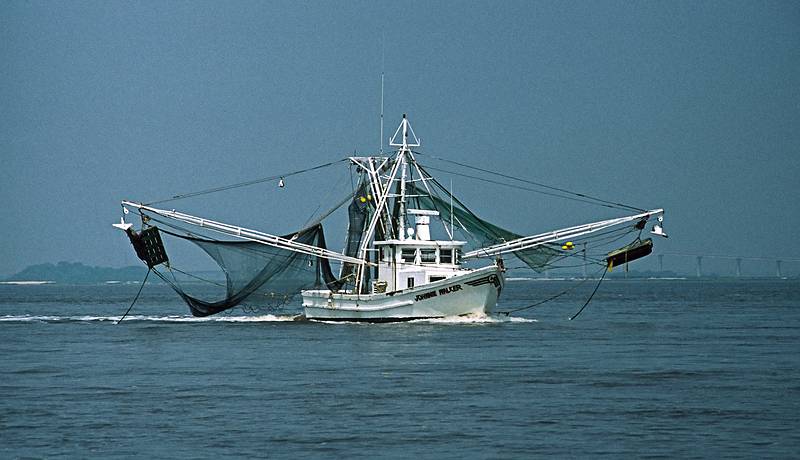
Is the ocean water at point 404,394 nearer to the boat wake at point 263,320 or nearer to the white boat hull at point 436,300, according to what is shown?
the boat wake at point 263,320

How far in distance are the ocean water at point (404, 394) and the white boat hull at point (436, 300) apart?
2.88 feet

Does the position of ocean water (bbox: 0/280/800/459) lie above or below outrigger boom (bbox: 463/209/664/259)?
below

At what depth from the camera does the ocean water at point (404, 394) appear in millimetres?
23766

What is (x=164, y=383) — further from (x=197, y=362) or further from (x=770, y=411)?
(x=770, y=411)

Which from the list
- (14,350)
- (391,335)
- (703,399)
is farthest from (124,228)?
(703,399)

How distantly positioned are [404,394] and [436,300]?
2212 cm

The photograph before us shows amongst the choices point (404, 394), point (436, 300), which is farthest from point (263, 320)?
point (404, 394)

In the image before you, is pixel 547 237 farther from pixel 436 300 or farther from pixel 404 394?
pixel 404 394

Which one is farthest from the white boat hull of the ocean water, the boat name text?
the ocean water

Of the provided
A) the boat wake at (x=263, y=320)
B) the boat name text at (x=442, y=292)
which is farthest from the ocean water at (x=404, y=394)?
the boat name text at (x=442, y=292)

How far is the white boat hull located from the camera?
173 feet

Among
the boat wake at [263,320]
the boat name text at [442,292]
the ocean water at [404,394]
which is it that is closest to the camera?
the ocean water at [404,394]

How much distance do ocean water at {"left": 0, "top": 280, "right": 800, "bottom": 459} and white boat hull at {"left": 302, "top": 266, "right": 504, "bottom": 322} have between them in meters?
0.88

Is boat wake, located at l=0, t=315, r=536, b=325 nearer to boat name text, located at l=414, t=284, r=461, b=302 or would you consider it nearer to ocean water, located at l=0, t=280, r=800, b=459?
ocean water, located at l=0, t=280, r=800, b=459
